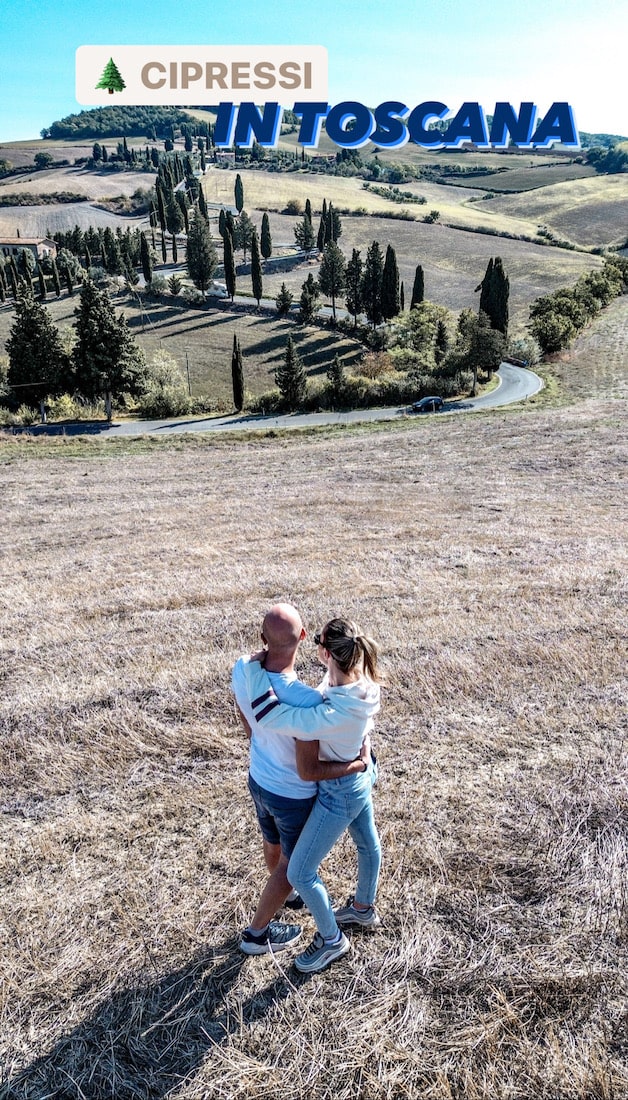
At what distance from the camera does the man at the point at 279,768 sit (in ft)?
11.2

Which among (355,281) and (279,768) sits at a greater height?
(355,281)

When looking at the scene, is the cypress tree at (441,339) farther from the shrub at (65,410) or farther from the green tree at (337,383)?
the shrub at (65,410)

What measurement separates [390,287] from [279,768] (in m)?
75.8

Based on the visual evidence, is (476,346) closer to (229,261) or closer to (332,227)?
(229,261)

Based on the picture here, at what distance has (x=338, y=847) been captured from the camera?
478 cm

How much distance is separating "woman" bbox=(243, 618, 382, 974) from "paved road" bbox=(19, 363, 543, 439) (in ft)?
129

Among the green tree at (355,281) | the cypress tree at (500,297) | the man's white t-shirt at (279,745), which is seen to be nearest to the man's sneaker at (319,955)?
the man's white t-shirt at (279,745)

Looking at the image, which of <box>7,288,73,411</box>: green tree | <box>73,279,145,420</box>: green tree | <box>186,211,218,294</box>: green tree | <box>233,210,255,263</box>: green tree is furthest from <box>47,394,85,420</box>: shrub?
<box>233,210,255,263</box>: green tree

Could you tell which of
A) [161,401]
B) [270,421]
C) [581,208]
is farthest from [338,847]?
[581,208]

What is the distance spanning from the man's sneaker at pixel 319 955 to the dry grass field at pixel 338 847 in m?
0.09

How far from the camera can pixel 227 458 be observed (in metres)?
27.1

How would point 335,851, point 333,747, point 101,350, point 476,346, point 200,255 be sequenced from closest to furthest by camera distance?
point 333,747
point 335,851
point 101,350
point 476,346
point 200,255

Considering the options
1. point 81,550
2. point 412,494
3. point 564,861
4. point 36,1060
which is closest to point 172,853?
point 36,1060

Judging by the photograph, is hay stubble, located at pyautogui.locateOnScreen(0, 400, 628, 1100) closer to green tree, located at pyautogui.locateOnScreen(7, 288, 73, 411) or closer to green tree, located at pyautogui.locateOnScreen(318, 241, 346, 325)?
green tree, located at pyautogui.locateOnScreen(7, 288, 73, 411)
